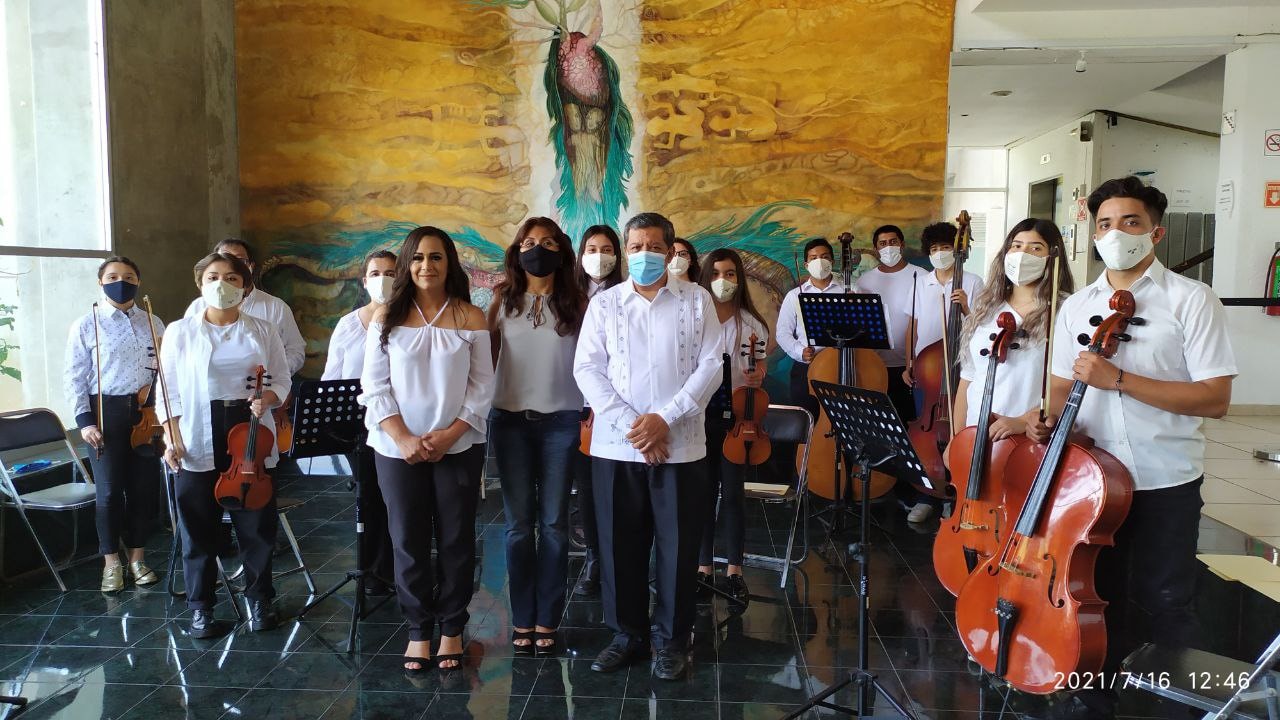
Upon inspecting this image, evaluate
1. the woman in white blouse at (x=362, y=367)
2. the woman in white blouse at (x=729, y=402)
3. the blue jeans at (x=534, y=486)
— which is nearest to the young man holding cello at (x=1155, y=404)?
the woman in white blouse at (x=729, y=402)

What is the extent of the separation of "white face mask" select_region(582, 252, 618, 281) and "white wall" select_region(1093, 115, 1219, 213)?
30.4 ft

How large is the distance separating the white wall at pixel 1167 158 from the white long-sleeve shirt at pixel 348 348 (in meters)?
9.76

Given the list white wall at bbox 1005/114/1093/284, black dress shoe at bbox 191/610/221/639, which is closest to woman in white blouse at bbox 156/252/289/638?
black dress shoe at bbox 191/610/221/639

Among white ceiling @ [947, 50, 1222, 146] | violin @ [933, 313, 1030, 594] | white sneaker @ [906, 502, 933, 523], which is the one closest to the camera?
violin @ [933, 313, 1030, 594]

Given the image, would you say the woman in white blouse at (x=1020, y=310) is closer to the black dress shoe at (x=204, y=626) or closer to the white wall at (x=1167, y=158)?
the black dress shoe at (x=204, y=626)

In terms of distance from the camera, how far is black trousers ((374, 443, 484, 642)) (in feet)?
10.7

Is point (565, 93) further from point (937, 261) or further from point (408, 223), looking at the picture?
point (937, 261)

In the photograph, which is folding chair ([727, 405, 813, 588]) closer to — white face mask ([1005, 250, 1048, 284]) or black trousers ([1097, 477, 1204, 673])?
white face mask ([1005, 250, 1048, 284])

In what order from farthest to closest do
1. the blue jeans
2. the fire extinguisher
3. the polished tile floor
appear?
1. the fire extinguisher
2. the blue jeans
3. the polished tile floor

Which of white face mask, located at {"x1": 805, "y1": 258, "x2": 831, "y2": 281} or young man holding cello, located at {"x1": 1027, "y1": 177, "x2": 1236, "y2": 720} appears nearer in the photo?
young man holding cello, located at {"x1": 1027, "y1": 177, "x2": 1236, "y2": 720}

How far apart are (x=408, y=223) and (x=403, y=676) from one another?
4.26 meters

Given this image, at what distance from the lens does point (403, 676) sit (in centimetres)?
330

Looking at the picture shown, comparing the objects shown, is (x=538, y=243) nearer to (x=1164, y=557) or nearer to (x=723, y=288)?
(x=723, y=288)

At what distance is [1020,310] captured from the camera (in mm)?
3248
